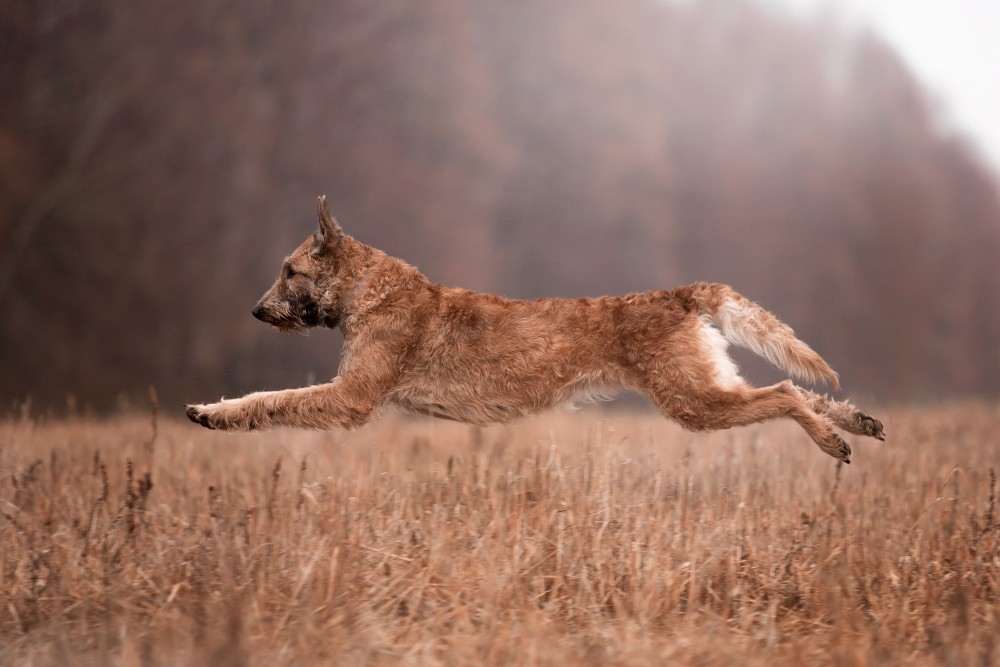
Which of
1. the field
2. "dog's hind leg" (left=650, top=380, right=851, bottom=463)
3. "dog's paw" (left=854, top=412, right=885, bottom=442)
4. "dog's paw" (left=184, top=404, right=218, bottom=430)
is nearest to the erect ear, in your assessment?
"dog's paw" (left=184, top=404, right=218, bottom=430)

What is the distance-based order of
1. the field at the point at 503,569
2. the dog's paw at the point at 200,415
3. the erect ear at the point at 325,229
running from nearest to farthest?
the field at the point at 503,569 → the dog's paw at the point at 200,415 → the erect ear at the point at 325,229

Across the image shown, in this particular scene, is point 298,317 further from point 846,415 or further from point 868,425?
point 868,425

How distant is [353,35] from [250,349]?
716cm

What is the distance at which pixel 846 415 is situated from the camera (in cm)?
594

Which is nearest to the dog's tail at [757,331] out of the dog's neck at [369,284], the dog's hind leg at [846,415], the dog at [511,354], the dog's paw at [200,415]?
the dog at [511,354]

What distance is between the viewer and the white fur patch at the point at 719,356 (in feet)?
19.8

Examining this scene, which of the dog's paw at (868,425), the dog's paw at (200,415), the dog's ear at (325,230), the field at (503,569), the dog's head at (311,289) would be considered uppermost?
the dog's ear at (325,230)

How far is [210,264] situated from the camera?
59.3ft

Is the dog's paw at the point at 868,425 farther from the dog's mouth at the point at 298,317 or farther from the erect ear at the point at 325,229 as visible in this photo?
the erect ear at the point at 325,229

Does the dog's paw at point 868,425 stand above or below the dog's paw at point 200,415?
above

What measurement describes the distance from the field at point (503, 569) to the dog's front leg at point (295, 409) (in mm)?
351

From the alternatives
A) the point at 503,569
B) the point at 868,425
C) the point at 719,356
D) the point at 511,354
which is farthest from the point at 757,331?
the point at 503,569

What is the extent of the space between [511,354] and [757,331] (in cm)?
162

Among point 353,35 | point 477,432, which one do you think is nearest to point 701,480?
point 477,432
